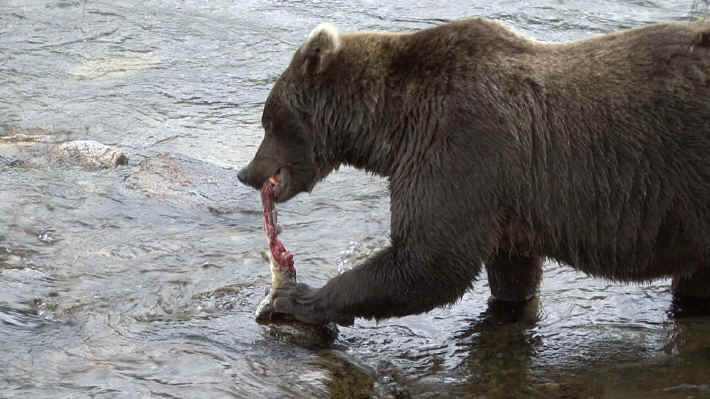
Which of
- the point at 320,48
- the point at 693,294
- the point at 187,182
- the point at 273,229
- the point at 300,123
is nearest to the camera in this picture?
the point at 320,48

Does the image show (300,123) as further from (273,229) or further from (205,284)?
(205,284)

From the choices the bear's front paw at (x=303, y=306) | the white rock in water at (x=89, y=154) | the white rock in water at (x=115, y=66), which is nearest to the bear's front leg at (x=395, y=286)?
the bear's front paw at (x=303, y=306)

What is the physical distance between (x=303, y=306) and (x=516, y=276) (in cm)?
141

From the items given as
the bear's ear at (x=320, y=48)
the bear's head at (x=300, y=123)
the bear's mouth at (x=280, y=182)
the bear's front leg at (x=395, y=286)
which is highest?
the bear's ear at (x=320, y=48)

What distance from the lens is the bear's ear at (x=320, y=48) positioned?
5.94m

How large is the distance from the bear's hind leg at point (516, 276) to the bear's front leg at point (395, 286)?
903 millimetres

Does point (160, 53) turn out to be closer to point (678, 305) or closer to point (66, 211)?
point (66, 211)

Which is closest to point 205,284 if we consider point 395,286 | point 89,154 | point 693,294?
point 395,286

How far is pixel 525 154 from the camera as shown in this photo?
5672mm

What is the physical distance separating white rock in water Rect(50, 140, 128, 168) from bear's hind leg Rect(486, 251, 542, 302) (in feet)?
11.9

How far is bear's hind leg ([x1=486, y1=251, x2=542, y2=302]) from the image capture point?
21.5ft

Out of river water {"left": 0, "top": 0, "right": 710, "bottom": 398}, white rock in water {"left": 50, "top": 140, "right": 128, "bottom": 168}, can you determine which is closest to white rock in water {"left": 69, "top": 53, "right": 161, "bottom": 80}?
river water {"left": 0, "top": 0, "right": 710, "bottom": 398}

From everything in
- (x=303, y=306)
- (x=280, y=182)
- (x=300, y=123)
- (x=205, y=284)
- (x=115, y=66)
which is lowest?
(x=205, y=284)

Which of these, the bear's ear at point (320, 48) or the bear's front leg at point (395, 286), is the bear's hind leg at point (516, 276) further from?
the bear's ear at point (320, 48)
